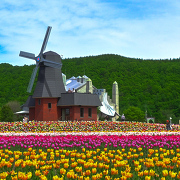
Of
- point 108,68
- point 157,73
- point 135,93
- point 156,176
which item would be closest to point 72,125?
point 156,176

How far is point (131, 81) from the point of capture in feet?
354

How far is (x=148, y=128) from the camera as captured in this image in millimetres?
32219

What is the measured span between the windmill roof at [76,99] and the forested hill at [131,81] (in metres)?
36.7

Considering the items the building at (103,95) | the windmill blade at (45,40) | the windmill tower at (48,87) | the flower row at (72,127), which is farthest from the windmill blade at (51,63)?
the building at (103,95)

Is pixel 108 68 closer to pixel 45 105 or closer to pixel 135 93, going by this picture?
pixel 135 93

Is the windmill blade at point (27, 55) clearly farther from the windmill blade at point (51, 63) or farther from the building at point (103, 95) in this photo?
the building at point (103, 95)

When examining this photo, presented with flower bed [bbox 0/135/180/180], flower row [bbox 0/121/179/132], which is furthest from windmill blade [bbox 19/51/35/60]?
flower bed [bbox 0/135/180/180]

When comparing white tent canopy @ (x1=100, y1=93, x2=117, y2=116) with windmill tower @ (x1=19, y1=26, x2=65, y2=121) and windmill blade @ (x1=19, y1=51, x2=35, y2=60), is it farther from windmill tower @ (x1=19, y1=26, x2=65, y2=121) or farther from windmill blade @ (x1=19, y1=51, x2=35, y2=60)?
windmill blade @ (x1=19, y1=51, x2=35, y2=60)

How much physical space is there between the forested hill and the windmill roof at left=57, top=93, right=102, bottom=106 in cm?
3675

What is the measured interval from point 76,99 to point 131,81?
236 ft

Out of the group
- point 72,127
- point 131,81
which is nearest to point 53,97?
point 72,127

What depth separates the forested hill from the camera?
8569 cm

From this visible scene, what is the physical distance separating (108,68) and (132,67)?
10.5 metres

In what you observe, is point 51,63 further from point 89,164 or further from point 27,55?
point 89,164
